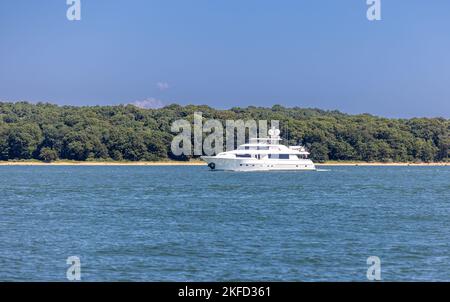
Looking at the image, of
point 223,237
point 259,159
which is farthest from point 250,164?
point 223,237

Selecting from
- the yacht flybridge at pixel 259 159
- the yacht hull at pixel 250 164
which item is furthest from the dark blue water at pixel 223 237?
the yacht flybridge at pixel 259 159

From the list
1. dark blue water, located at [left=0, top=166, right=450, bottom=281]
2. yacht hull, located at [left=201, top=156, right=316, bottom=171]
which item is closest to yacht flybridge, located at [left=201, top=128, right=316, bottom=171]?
yacht hull, located at [left=201, top=156, right=316, bottom=171]

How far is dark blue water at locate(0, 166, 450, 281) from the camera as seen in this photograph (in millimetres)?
33656

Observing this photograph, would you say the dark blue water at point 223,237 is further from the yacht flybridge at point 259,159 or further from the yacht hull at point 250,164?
the yacht flybridge at point 259,159

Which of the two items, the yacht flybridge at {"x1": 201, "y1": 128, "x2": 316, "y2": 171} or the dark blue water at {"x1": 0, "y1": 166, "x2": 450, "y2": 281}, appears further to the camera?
the yacht flybridge at {"x1": 201, "y1": 128, "x2": 316, "y2": 171}

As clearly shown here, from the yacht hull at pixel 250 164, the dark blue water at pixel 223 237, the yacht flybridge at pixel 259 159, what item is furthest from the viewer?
the yacht flybridge at pixel 259 159

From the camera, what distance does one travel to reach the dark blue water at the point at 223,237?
33.7 m

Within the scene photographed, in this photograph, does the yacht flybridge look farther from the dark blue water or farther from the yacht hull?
the dark blue water

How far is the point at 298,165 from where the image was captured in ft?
477

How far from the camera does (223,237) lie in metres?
43.8

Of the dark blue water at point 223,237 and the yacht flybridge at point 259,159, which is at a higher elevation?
the yacht flybridge at point 259,159
